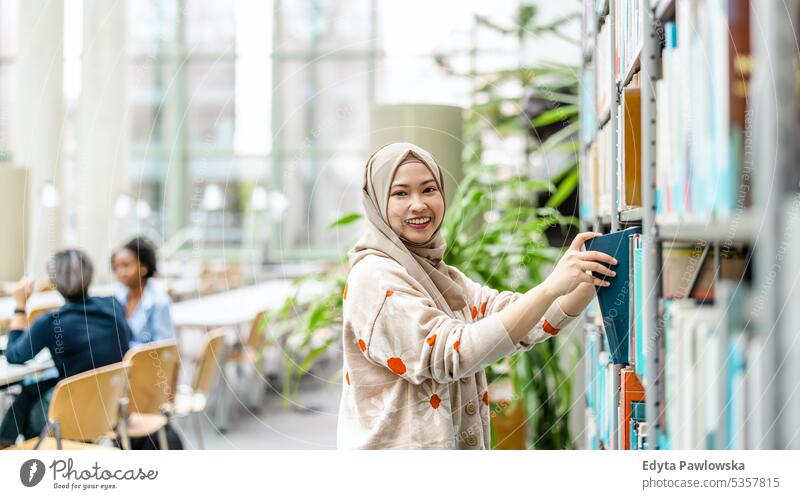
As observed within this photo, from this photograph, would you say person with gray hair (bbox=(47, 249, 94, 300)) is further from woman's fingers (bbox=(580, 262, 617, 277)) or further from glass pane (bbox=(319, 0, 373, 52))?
→ glass pane (bbox=(319, 0, 373, 52))

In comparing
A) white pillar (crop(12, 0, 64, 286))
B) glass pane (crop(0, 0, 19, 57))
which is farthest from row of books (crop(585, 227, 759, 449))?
glass pane (crop(0, 0, 19, 57))

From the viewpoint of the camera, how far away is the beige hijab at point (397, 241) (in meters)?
1.34

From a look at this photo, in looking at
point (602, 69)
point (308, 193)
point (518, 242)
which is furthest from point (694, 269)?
point (308, 193)

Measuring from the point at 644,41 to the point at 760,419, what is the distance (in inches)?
25.2

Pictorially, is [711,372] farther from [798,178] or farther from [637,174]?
[637,174]

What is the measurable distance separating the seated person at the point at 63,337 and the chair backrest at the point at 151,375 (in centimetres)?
8

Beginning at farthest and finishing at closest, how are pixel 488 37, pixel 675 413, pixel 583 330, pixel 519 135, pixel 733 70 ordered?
1. pixel 488 37
2. pixel 519 135
3. pixel 583 330
4. pixel 675 413
5. pixel 733 70

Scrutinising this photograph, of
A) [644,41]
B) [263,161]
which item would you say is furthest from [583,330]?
[263,161]

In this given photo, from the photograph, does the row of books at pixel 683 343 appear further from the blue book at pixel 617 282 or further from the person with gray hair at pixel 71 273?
the person with gray hair at pixel 71 273

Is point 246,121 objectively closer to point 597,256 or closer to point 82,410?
point 82,410

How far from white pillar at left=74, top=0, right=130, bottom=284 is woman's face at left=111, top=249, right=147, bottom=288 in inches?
95.7

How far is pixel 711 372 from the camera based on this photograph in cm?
97

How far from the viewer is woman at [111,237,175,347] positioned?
112 inches

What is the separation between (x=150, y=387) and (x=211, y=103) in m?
5.55
